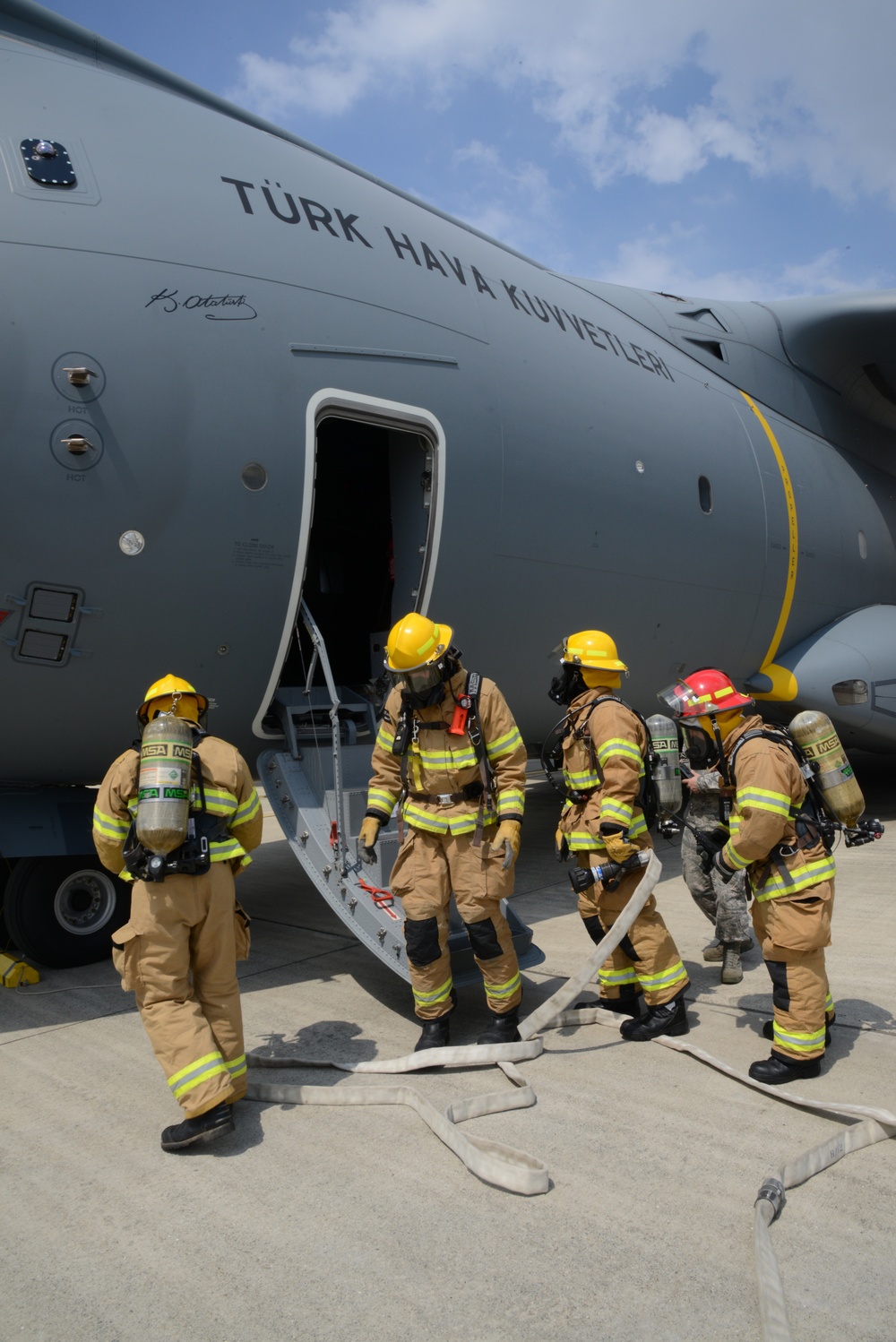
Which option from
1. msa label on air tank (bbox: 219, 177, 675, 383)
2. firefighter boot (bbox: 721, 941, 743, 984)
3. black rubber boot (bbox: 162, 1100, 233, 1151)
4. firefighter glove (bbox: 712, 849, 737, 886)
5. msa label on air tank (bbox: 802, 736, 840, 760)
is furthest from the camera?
msa label on air tank (bbox: 219, 177, 675, 383)

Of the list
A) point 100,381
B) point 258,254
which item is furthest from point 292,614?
point 258,254

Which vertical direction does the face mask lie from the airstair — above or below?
above

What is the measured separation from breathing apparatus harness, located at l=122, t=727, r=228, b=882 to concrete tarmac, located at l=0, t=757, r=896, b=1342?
3.28 feet

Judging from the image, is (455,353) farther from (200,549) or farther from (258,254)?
(200,549)

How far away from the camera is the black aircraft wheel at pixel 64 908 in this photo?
5.45m

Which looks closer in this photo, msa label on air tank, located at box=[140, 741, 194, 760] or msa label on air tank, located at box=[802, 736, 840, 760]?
msa label on air tank, located at box=[140, 741, 194, 760]

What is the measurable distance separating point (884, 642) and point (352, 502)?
587cm

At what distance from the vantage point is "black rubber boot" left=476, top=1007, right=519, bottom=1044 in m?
4.32

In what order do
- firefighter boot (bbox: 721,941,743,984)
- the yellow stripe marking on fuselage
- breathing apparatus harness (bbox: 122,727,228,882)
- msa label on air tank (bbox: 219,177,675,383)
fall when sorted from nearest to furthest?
breathing apparatus harness (bbox: 122,727,228,882) → firefighter boot (bbox: 721,941,743,984) → msa label on air tank (bbox: 219,177,675,383) → the yellow stripe marking on fuselage

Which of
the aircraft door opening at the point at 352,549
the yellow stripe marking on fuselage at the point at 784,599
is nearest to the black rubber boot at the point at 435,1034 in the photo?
the aircraft door opening at the point at 352,549

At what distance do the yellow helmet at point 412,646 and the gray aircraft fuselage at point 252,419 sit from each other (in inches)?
49.7

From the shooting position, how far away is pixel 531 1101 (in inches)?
146
